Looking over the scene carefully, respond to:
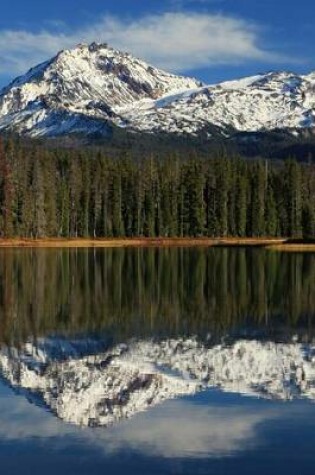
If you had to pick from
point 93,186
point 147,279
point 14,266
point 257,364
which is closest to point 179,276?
point 147,279

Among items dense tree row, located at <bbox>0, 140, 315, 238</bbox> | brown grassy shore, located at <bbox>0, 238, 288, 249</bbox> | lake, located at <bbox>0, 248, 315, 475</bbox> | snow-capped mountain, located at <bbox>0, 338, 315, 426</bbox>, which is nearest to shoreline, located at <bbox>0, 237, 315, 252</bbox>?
brown grassy shore, located at <bbox>0, 238, 288, 249</bbox>

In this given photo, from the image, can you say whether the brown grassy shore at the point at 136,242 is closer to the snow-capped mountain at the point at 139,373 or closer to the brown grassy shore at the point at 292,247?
A: the brown grassy shore at the point at 292,247

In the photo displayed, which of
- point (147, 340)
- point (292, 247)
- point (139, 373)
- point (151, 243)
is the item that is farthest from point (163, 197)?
A: point (139, 373)

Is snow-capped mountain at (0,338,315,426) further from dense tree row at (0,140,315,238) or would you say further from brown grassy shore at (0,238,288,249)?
dense tree row at (0,140,315,238)

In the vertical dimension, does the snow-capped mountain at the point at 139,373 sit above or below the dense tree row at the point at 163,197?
below

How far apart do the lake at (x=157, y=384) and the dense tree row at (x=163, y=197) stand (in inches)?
4186

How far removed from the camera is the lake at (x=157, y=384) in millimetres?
15906

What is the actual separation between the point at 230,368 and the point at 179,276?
119 feet

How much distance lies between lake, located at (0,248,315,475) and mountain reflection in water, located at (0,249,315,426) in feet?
0.19

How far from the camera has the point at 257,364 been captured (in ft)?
80.8

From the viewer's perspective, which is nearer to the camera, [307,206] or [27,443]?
[27,443]

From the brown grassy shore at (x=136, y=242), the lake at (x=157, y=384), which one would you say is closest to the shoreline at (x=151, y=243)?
the brown grassy shore at (x=136, y=242)

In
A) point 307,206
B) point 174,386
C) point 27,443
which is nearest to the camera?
point 27,443

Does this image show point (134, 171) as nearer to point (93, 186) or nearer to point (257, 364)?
point (93, 186)
